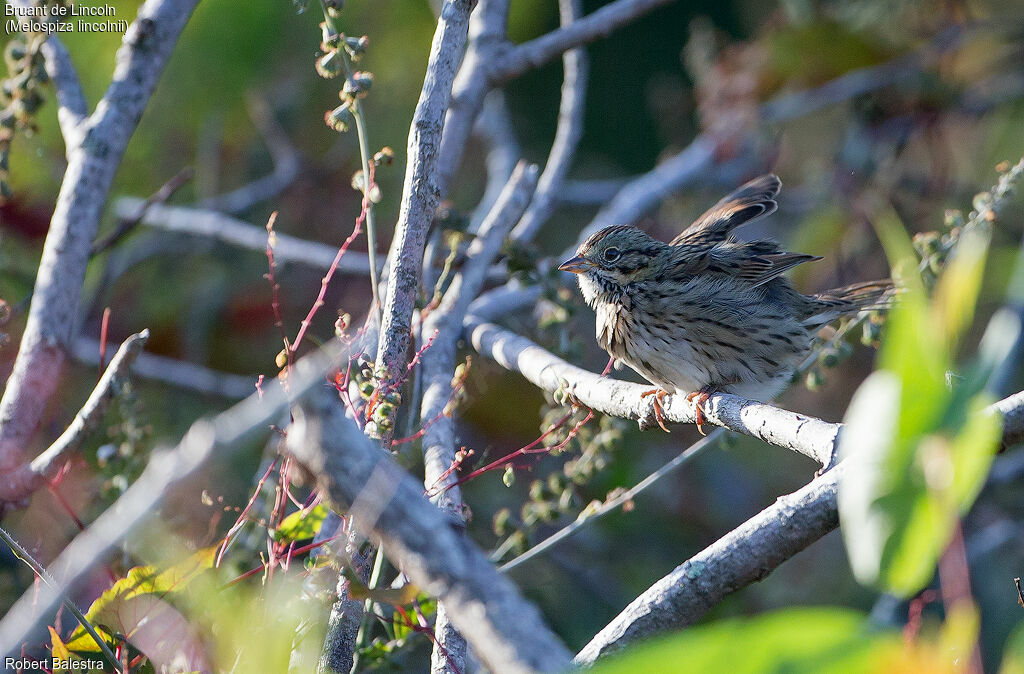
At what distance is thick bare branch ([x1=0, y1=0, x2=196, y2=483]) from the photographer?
243cm

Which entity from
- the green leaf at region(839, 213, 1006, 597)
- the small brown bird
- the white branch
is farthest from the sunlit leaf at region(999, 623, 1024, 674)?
the small brown bird

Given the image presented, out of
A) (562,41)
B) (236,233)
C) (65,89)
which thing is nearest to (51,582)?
(65,89)

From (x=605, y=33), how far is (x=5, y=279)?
8.12ft

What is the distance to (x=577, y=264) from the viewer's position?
3.54 m

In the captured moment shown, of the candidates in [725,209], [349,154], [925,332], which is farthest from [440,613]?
[349,154]

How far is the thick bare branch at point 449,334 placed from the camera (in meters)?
2.24

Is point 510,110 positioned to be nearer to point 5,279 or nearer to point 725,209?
point 725,209

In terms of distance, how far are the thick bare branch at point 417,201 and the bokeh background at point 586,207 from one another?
49.7 inches

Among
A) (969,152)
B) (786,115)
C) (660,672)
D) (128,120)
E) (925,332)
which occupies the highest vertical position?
(128,120)

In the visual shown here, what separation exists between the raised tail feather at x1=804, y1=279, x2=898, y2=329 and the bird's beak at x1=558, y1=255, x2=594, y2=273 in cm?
83

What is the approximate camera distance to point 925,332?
0.79 meters

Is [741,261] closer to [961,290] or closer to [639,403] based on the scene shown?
[639,403]

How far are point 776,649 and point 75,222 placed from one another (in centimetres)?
232

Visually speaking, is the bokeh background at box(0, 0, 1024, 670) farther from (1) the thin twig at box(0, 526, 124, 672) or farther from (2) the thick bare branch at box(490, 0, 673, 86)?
(1) the thin twig at box(0, 526, 124, 672)
